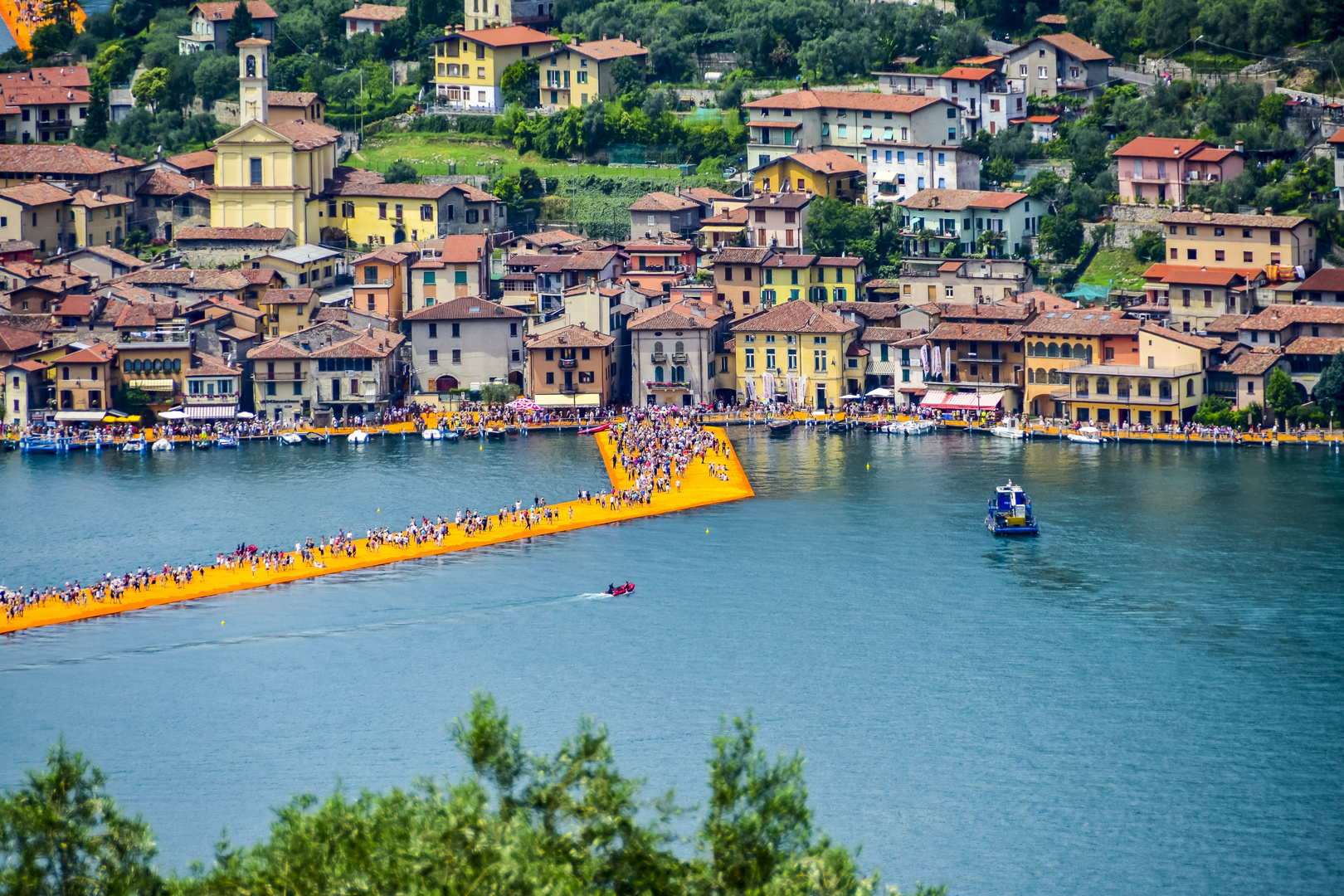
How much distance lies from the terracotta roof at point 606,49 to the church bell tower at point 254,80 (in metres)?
17.1

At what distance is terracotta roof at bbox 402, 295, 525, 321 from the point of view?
347 ft

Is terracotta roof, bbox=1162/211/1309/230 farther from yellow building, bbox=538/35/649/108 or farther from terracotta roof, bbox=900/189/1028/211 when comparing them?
yellow building, bbox=538/35/649/108

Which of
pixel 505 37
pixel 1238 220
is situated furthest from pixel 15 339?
pixel 1238 220

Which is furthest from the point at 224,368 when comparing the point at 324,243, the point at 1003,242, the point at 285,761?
the point at 285,761

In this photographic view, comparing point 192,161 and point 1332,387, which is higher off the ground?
point 192,161

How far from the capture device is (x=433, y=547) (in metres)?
79.6

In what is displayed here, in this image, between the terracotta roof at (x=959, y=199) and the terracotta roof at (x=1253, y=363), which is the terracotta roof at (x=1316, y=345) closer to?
the terracotta roof at (x=1253, y=363)

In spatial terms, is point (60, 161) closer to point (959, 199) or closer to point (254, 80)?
point (254, 80)

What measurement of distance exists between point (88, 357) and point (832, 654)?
48568 mm

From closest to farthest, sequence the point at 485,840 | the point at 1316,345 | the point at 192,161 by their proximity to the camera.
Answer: the point at 485,840 < the point at 1316,345 < the point at 192,161

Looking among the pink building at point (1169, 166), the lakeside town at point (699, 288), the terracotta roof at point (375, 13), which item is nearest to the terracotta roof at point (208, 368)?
the lakeside town at point (699, 288)

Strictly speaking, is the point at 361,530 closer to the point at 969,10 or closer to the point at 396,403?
the point at 396,403

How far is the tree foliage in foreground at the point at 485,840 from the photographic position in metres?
34.0

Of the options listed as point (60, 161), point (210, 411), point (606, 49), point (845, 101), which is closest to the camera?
point (210, 411)
